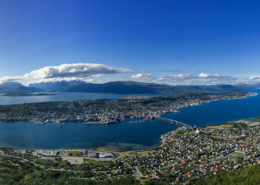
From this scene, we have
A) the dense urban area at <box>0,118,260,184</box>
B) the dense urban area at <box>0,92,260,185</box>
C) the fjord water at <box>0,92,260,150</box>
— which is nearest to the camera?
the dense urban area at <box>0,92,260,185</box>

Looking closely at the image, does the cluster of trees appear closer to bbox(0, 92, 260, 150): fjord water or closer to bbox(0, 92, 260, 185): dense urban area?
bbox(0, 92, 260, 185): dense urban area

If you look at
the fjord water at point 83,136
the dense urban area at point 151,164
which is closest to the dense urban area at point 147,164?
the dense urban area at point 151,164

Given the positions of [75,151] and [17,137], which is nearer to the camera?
[75,151]

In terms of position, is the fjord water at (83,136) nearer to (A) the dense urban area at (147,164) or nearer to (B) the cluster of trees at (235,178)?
(A) the dense urban area at (147,164)

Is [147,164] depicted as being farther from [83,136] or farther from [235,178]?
[83,136]

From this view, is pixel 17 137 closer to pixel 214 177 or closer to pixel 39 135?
pixel 39 135

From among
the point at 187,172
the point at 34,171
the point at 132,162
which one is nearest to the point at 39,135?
the point at 34,171

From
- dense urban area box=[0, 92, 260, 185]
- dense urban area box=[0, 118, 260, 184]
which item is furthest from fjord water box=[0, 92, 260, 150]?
dense urban area box=[0, 118, 260, 184]

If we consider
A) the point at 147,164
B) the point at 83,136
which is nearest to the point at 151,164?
the point at 147,164
